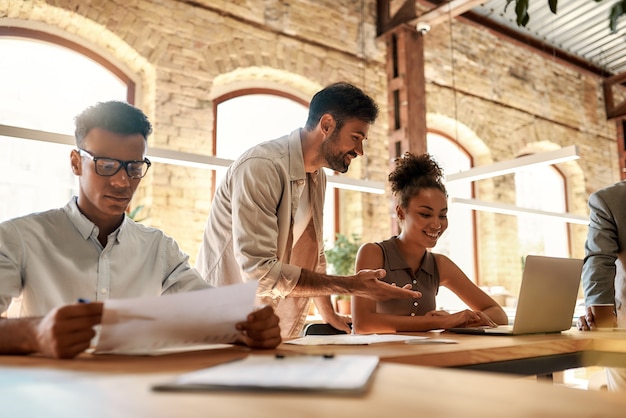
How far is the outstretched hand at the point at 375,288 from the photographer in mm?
1868

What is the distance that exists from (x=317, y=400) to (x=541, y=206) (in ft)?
32.2

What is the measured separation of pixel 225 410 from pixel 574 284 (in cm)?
180

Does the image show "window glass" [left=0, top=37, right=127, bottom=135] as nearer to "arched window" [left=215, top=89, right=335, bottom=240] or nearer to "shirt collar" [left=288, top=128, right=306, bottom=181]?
"arched window" [left=215, top=89, right=335, bottom=240]

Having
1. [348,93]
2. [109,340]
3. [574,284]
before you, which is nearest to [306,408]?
[109,340]

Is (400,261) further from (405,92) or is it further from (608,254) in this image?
(405,92)

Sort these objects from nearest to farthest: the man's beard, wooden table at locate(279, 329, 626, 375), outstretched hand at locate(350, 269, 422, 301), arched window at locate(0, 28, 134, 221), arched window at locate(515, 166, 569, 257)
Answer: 1. wooden table at locate(279, 329, 626, 375)
2. outstretched hand at locate(350, 269, 422, 301)
3. the man's beard
4. arched window at locate(0, 28, 134, 221)
5. arched window at locate(515, 166, 569, 257)

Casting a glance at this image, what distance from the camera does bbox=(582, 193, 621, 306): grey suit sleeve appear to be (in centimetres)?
262

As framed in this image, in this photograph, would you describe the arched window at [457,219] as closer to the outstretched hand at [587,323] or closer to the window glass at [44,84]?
the window glass at [44,84]

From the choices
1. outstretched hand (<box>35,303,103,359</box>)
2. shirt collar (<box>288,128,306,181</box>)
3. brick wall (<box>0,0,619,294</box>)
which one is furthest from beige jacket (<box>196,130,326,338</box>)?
brick wall (<box>0,0,619,294</box>)

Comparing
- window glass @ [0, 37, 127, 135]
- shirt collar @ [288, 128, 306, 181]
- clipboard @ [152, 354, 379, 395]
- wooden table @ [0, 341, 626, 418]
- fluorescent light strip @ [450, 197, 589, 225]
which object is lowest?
wooden table @ [0, 341, 626, 418]

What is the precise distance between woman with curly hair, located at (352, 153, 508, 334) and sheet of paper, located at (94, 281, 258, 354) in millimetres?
1191

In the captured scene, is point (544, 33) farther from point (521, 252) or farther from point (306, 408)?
point (306, 408)

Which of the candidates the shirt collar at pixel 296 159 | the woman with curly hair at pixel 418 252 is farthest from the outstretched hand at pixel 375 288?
the shirt collar at pixel 296 159

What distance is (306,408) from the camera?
61 centimetres
